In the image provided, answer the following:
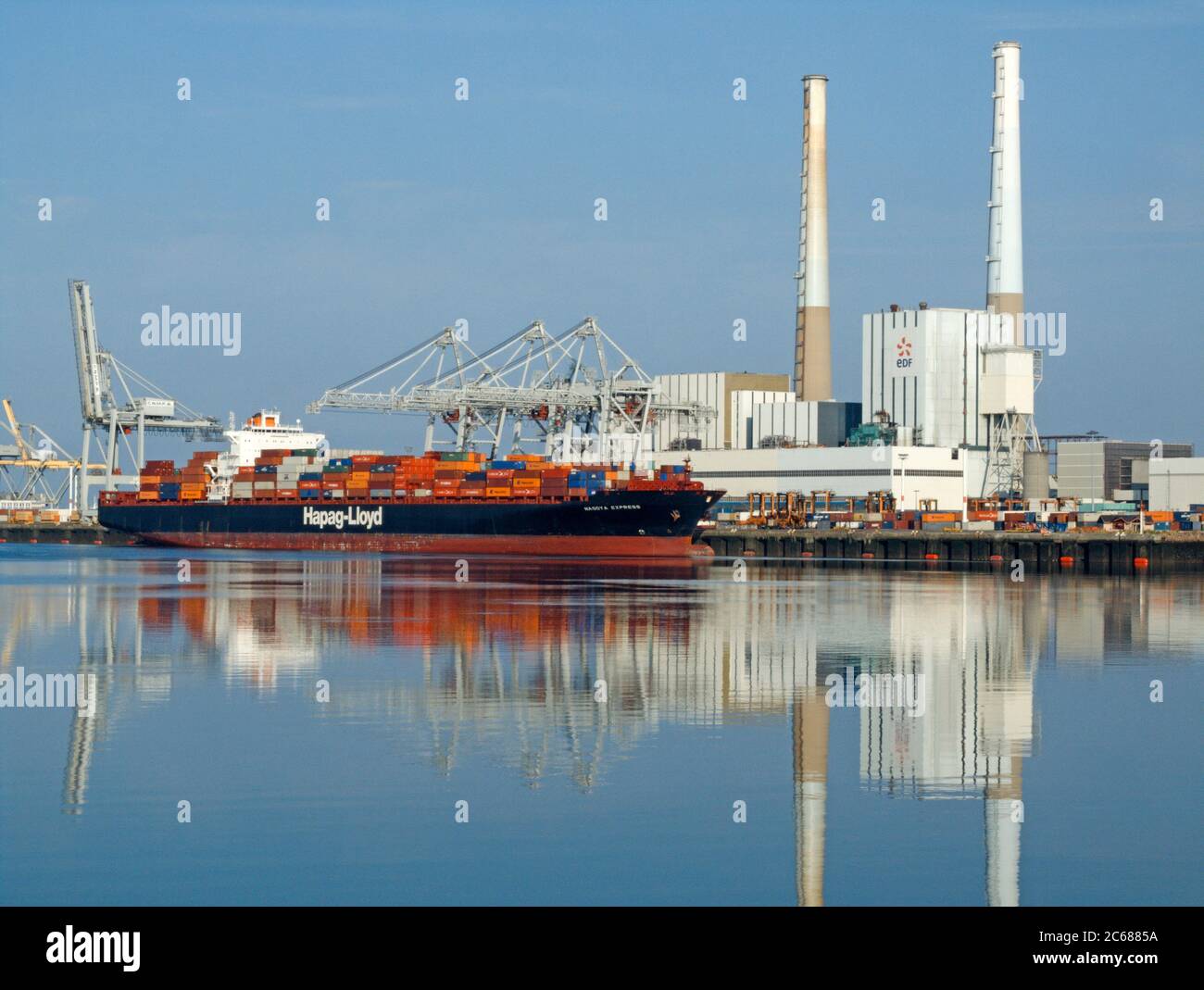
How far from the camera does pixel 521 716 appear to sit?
70.5 feet

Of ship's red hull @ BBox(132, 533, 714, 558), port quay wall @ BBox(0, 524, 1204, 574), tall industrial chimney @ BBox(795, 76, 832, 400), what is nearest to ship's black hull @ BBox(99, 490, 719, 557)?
ship's red hull @ BBox(132, 533, 714, 558)

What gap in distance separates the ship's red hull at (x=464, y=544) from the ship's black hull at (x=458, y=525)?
0.05 meters

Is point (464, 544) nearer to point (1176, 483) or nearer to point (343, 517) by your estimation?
point (343, 517)

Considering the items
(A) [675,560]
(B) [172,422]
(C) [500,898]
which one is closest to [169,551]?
(B) [172,422]

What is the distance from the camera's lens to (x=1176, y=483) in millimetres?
100812

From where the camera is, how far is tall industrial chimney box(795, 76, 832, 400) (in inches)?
4294

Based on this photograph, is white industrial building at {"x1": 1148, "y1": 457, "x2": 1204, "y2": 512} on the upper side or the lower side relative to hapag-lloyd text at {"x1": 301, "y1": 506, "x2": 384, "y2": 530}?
upper

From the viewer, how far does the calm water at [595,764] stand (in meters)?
13.4

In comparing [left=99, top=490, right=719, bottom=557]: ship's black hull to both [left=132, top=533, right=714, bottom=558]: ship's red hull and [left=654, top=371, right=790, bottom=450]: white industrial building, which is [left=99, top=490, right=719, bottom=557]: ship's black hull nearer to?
[left=132, top=533, right=714, bottom=558]: ship's red hull

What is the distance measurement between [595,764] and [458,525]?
72.4m

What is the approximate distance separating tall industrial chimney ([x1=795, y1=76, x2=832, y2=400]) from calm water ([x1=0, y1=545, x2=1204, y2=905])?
7370cm

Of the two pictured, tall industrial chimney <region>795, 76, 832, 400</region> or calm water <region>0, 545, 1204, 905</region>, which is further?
tall industrial chimney <region>795, 76, 832, 400</region>
